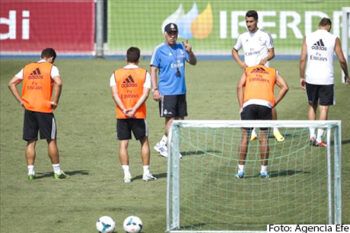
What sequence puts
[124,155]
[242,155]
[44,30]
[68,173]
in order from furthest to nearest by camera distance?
[44,30] < [68,173] < [124,155] < [242,155]

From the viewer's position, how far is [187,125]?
13.3 meters

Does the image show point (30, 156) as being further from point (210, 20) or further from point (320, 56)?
point (210, 20)

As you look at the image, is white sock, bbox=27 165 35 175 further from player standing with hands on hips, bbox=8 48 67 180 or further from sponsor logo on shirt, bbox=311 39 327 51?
sponsor logo on shirt, bbox=311 39 327 51

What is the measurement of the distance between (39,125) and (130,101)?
5.08 ft

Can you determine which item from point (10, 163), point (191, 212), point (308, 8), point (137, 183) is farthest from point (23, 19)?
point (191, 212)

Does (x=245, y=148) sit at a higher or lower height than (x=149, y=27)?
lower

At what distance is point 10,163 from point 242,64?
4125mm

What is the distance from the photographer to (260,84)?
52.3 feet

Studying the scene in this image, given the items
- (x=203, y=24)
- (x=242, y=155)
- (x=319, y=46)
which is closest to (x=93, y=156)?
(x=242, y=155)

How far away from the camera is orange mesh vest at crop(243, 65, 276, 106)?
15.9 metres

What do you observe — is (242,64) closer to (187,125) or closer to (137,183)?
(137,183)

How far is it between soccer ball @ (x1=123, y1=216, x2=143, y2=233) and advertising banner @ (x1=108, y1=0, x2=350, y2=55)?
19.6 metres

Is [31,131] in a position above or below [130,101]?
below

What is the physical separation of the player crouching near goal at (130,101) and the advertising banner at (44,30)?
17.1m
